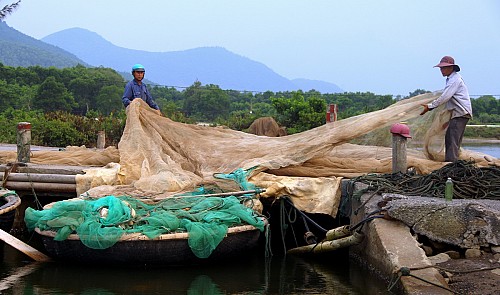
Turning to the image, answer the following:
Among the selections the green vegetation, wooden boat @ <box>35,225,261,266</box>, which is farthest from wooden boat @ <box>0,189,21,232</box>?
the green vegetation

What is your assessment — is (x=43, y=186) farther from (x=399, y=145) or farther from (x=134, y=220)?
(x=399, y=145)

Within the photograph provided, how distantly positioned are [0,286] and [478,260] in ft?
16.2

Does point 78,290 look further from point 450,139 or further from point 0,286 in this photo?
point 450,139

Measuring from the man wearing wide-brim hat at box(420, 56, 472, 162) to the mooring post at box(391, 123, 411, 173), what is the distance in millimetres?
1201

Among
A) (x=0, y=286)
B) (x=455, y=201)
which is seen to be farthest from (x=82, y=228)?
(x=455, y=201)

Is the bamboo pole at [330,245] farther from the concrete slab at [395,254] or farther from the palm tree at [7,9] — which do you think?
the palm tree at [7,9]

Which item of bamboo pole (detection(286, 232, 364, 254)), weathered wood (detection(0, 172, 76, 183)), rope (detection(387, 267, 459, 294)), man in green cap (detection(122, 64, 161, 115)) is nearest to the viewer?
rope (detection(387, 267, 459, 294))

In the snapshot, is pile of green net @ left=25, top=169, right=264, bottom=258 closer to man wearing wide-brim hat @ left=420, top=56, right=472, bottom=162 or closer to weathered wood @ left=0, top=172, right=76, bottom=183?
weathered wood @ left=0, top=172, right=76, bottom=183

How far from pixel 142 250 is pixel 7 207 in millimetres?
2050

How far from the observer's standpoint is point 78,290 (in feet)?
25.1

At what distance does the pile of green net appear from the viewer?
26.0ft

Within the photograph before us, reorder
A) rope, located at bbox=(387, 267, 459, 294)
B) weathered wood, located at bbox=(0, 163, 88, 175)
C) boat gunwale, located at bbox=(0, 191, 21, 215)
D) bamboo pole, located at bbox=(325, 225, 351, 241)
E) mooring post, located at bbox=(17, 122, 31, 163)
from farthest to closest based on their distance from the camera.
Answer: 1. mooring post, located at bbox=(17, 122, 31, 163)
2. weathered wood, located at bbox=(0, 163, 88, 175)
3. boat gunwale, located at bbox=(0, 191, 21, 215)
4. bamboo pole, located at bbox=(325, 225, 351, 241)
5. rope, located at bbox=(387, 267, 459, 294)

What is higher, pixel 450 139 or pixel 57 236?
pixel 450 139

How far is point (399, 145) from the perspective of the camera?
30.8 feet
